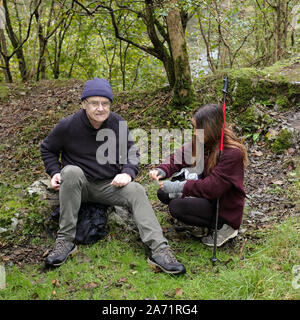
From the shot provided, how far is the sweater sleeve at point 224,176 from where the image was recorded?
9.97 feet

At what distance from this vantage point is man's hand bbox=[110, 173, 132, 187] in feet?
11.0

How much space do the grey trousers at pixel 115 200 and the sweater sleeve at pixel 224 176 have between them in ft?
1.91

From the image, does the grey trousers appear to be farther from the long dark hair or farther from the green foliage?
the green foliage

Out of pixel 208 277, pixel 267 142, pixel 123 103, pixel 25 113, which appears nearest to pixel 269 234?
pixel 208 277

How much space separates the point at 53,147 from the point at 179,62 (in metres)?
3.05

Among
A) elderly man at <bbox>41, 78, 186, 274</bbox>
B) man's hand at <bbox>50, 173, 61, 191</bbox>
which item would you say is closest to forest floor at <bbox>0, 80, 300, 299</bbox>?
elderly man at <bbox>41, 78, 186, 274</bbox>

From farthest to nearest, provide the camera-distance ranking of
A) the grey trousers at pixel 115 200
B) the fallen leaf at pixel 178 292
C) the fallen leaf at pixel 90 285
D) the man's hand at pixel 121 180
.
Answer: the man's hand at pixel 121 180
the grey trousers at pixel 115 200
the fallen leaf at pixel 90 285
the fallen leaf at pixel 178 292

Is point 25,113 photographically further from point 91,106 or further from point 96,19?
point 91,106

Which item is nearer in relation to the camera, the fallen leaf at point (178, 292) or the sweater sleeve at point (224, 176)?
the fallen leaf at point (178, 292)

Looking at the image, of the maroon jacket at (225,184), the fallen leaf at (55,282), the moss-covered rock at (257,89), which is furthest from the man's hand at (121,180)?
the moss-covered rock at (257,89)

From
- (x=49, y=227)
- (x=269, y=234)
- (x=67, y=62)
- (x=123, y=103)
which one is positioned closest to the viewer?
(x=269, y=234)

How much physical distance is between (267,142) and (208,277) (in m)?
2.99

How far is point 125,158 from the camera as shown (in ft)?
12.0

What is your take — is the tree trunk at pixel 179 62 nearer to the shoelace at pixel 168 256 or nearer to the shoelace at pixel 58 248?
the shoelace at pixel 168 256
